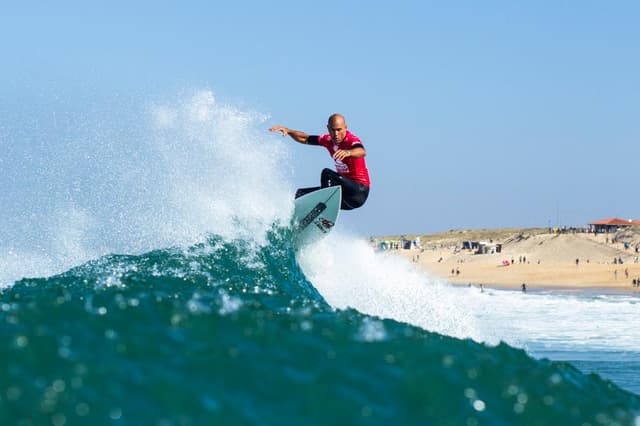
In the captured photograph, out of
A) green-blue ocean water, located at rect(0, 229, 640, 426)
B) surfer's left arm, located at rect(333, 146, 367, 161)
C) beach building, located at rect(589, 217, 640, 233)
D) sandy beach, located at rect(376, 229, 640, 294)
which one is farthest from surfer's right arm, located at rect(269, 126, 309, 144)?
beach building, located at rect(589, 217, 640, 233)

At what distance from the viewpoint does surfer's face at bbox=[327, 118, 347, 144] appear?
1088cm

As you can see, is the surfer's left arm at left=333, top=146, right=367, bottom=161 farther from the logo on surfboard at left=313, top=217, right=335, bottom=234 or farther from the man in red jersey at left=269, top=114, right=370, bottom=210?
the logo on surfboard at left=313, top=217, right=335, bottom=234

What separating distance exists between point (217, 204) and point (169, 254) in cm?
234

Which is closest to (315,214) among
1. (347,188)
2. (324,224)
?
(324,224)

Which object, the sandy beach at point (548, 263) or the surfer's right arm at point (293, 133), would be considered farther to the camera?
the sandy beach at point (548, 263)

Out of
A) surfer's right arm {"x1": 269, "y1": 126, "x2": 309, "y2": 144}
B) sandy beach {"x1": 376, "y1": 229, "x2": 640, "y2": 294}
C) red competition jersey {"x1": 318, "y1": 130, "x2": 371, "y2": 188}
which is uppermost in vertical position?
Answer: sandy beach {"x1": 376, "y1": 229, "x2": 640, "y2": 294}

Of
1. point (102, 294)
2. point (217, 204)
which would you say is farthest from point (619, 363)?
point (102, 294)

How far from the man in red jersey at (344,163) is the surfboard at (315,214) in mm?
103

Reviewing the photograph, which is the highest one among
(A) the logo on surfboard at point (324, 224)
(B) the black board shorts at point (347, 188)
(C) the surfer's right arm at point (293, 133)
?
(C) the surfer's right arm at point (293, 133)

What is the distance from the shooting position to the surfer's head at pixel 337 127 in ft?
35.7

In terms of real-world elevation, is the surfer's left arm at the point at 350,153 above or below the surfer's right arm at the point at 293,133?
below

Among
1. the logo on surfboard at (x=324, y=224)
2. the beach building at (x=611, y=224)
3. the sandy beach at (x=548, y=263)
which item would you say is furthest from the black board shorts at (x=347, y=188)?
the beach building at (x=611, y=224)

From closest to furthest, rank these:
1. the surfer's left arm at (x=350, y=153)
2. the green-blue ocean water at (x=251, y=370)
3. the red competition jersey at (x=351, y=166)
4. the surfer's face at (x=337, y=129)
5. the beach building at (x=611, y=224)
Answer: the green-blue ocean water at (x=251, y=370) → the surfer's left arm at (x=350, y=153) → the surfer's face at (x=337, y=129) → the red competition jersey at (x=351, y=166) → the beach building at (x=611, y=224)

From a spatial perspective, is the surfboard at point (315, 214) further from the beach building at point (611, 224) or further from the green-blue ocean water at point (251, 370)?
the beach building at point (611, 224)
